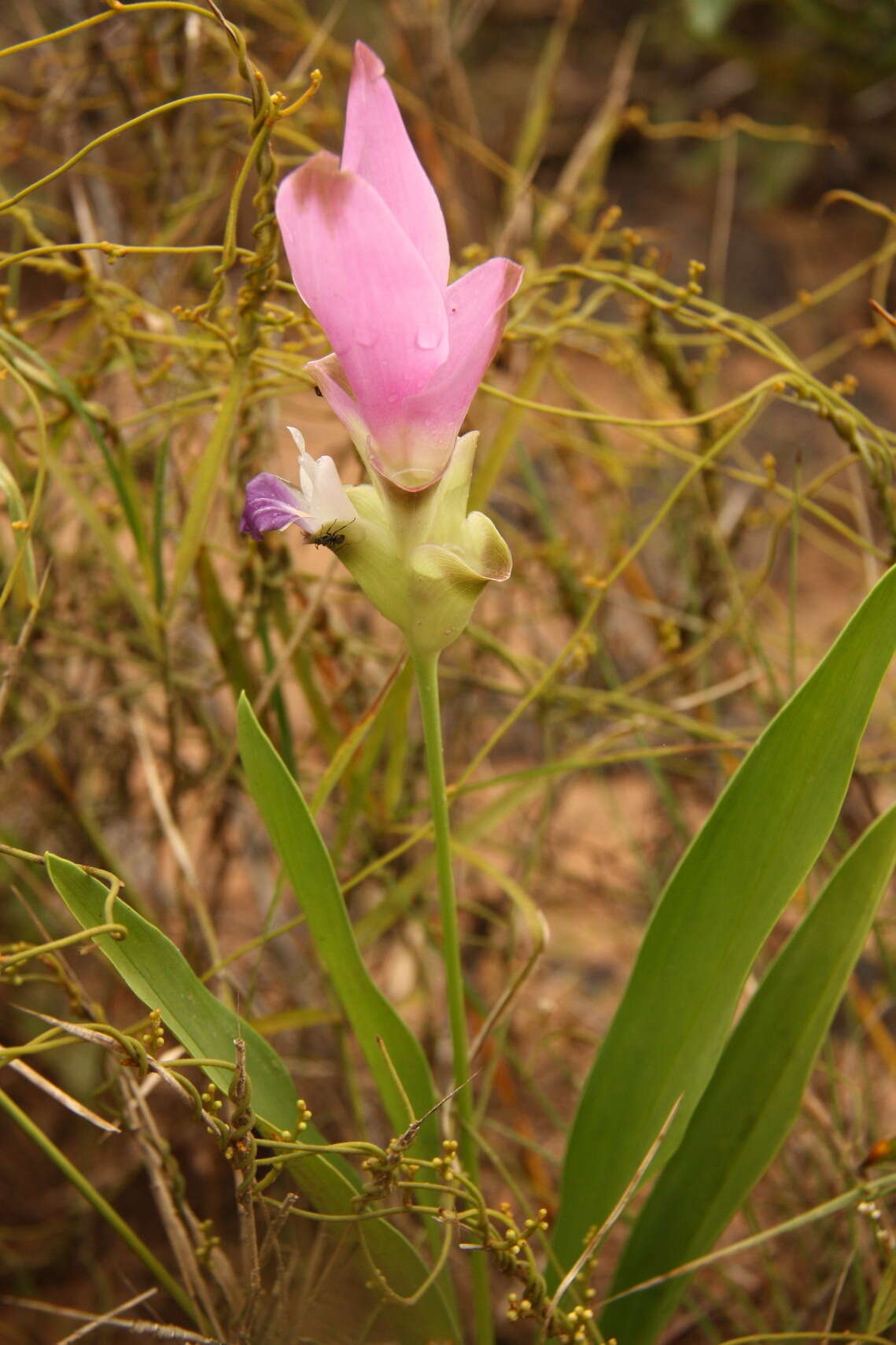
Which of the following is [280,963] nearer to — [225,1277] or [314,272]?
[225,1277]

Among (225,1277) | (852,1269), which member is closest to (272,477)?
(225,1277)

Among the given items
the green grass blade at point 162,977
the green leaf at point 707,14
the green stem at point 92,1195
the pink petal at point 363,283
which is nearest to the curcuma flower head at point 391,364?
the pink petal at point 363,283

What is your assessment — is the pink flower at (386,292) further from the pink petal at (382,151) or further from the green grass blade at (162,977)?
the green grass blade at (162,977)

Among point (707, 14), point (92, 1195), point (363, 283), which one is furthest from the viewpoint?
point (707, 14)

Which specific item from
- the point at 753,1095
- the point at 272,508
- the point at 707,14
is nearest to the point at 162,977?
the point at 272,508

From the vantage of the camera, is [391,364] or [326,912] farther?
[326,912]

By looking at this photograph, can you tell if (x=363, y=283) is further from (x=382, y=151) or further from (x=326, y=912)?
(x=326, y=912)

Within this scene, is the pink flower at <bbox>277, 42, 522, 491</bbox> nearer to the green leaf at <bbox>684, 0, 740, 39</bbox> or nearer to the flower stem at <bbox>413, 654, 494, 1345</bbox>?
the flower stem at <bbox>413, 654, 494, 1345</bbox>
